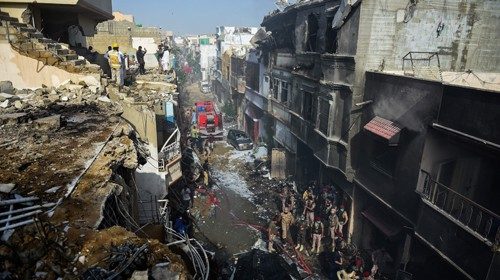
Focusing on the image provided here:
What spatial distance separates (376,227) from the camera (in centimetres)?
1296

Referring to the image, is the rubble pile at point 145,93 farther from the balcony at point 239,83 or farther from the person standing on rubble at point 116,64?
the balcony at point 239,83

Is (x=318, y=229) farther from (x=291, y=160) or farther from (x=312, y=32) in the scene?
(x=312, y=32)

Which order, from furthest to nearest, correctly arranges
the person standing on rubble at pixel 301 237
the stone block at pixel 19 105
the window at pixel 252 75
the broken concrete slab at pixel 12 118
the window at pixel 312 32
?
the window at pixel 252 75 → the window at pixel 312 32 → the person standing on rubble at pixel 301 237 → the stone block at pixel 19 105 → the broken concrete slab at pixel 12 118

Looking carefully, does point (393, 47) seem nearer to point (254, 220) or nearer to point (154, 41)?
point (254, 220)

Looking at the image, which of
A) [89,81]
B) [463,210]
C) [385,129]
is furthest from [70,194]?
[385,129]

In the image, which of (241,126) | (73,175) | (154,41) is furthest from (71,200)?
(154,41)

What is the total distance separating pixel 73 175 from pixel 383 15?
1272 cm

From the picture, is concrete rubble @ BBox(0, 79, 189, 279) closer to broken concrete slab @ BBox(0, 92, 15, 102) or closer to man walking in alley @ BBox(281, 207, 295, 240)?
broken concrete slab @ BBox(0, 92, 15, 102)

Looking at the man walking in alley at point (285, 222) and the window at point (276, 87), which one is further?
the window at point (276, 87)

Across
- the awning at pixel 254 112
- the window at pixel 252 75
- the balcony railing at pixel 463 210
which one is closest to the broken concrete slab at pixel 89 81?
the balcony railing at pixel 463 210

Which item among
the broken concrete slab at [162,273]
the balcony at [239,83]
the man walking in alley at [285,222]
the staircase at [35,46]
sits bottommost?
the man walking in alley at [285,222]

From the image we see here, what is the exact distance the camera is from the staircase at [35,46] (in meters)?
10.1

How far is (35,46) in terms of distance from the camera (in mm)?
10273

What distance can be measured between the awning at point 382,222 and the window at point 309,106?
6031mm
